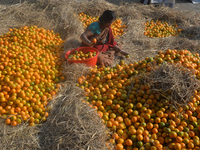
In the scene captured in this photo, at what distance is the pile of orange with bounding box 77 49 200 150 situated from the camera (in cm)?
288

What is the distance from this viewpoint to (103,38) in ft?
18.6

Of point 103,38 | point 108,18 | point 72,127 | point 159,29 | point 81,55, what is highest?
point 108,18

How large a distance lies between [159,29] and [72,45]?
5.34m

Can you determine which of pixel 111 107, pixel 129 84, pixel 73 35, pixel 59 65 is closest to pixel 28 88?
pixel 59 65

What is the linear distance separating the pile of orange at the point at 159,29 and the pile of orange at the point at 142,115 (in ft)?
14.7

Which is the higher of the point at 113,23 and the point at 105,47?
the point at 113,23

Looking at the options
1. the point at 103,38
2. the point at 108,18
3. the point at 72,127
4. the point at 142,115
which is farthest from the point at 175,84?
the point at 103,38

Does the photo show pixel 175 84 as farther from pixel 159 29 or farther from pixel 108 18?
pixel 159 29

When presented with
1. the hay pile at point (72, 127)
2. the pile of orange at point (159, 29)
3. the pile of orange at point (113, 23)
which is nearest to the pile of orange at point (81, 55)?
the hay pile at point (72, 127)

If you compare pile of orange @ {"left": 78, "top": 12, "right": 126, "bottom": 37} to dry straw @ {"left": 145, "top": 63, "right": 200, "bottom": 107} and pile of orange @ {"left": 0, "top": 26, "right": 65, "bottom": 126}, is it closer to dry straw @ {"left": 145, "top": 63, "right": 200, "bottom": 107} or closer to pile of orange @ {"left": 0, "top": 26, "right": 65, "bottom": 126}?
pile of orange @ {"left": 0, "top": 26, "right": 65, "bottom": 126}

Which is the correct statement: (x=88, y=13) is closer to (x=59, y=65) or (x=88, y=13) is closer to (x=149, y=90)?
(x=59, y=65)

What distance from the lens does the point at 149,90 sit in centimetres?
347

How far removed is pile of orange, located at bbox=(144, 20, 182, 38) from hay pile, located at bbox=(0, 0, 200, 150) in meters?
0.43

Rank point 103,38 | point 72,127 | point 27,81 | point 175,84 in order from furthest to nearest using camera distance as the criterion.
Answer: point 103,38 < point 27,81 < point 175,84 < point 72,127
